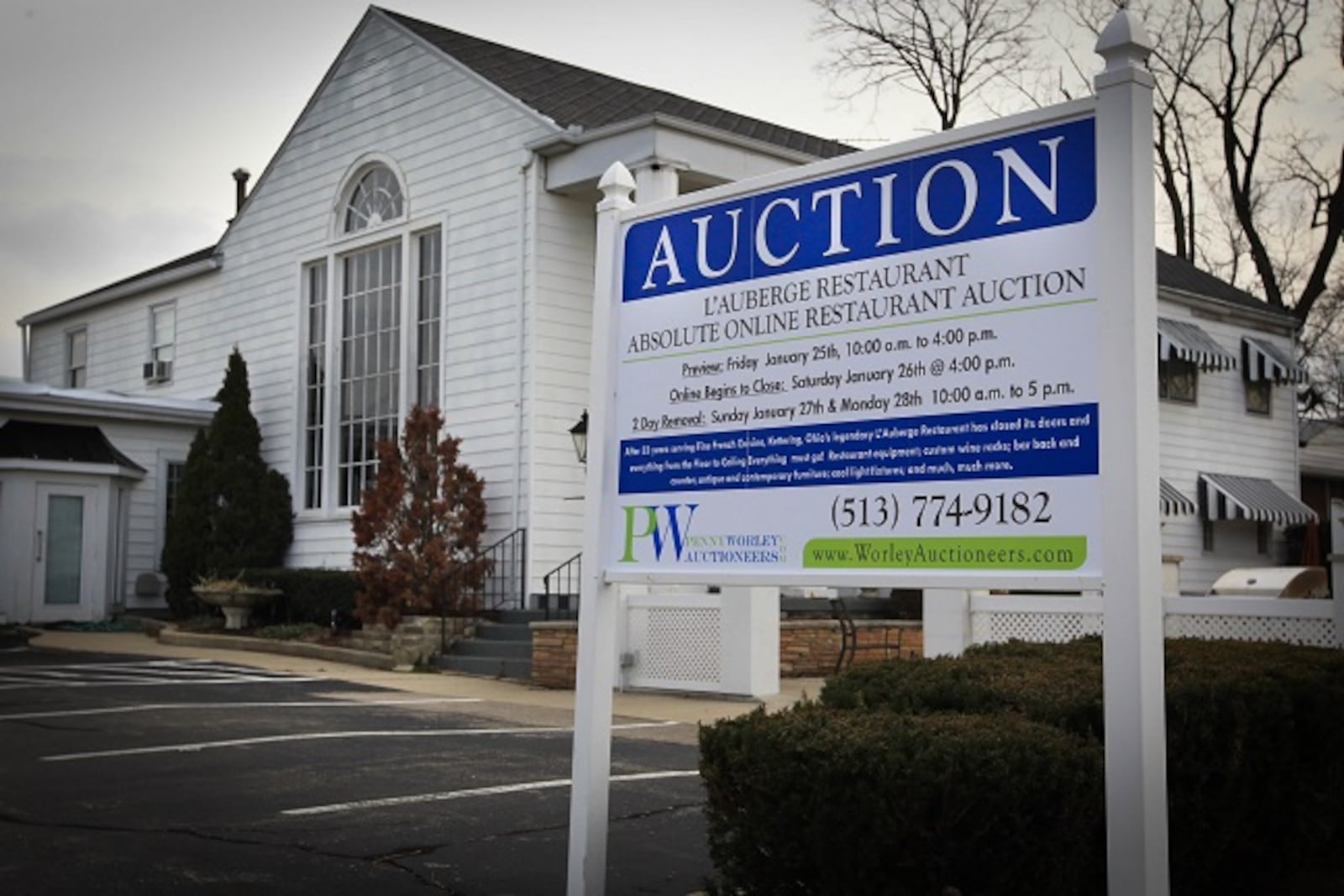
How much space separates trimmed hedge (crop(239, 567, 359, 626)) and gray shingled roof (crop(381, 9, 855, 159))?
6637mm

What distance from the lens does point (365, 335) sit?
70.2 ft

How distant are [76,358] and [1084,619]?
23638 millimetres

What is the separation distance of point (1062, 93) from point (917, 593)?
2238cm

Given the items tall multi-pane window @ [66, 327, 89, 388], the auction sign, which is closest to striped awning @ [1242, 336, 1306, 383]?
tall multi-pane window @ [66, 327, 89, 388]

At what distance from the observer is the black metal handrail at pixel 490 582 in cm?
1770

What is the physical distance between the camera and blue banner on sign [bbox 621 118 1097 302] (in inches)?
169

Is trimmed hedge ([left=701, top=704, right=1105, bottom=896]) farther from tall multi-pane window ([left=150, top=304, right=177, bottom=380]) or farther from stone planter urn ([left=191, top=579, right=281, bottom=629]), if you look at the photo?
tall multi-pane window ([left=150, top=304, right=177, bottom=380])

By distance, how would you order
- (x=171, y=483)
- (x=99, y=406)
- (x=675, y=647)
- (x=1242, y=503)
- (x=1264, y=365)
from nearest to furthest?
(x=675, y=647), (x=99, y=406), (x=171, y=483), (x=1242, y=503), (x=1264, y=365)

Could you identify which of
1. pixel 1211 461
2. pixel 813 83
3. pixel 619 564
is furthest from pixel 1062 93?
pixel 619 564

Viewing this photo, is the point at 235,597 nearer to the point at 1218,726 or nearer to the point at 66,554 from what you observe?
the point at 66,554

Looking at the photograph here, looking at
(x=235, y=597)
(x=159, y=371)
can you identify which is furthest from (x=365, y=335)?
(x=159, y=371)

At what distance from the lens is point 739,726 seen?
4641mm

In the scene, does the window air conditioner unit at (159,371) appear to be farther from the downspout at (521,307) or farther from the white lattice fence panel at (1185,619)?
the white lattice fence panel at (1185,619)

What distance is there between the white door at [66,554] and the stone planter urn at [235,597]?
3342mm
